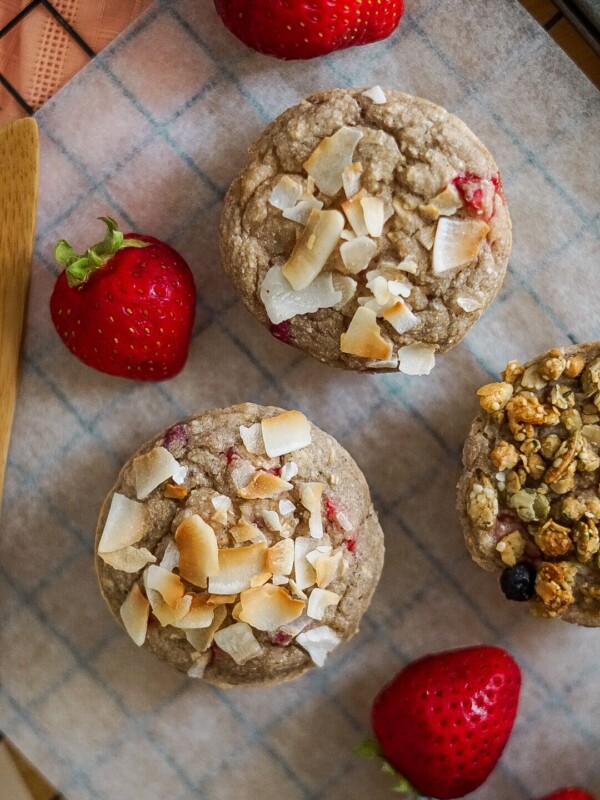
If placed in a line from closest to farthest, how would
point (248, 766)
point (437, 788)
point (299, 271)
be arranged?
point (299, 271) < point (437, 788) < point (248, 766)

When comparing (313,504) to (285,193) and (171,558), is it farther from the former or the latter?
(285,193)

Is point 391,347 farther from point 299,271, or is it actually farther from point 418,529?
point 418,529

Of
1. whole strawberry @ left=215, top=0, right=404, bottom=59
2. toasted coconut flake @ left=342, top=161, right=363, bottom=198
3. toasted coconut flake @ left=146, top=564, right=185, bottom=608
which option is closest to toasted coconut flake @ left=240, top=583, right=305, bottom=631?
toasted coconut flake @ left=146, top=564, right=185, bottom=608

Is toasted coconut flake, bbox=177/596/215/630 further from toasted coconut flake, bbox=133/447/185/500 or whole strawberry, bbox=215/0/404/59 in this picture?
whole strawberry, bbox=215/0/404/59

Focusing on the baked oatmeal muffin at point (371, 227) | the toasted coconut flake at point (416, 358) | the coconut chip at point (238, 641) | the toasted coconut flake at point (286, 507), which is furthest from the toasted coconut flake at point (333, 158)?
the coconut chip at point (238, 641)

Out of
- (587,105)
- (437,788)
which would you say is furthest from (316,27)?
(437,788)

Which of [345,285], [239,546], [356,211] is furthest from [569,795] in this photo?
[356,211]
